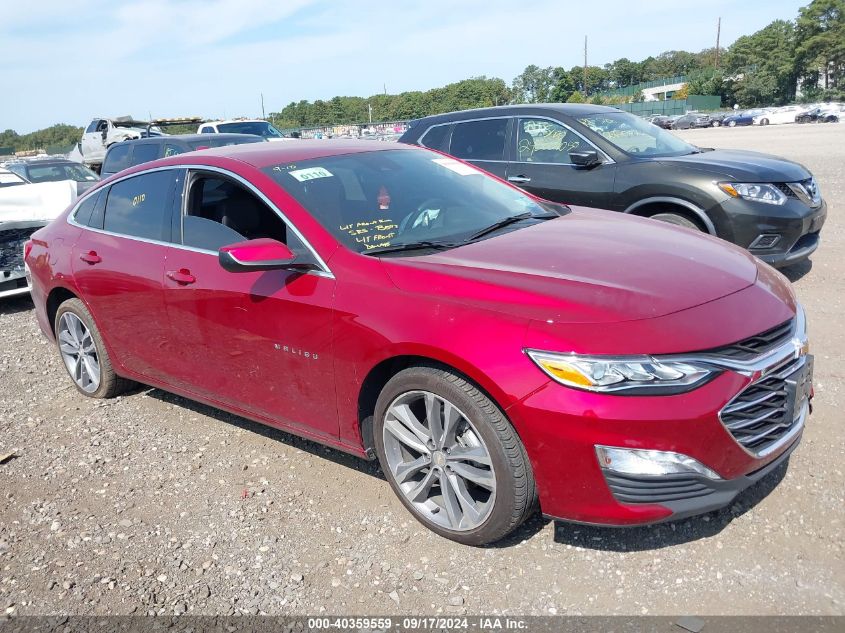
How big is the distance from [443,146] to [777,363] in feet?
18.6

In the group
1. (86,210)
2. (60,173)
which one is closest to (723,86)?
(60,173)

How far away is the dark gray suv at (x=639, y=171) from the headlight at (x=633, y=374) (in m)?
4.06

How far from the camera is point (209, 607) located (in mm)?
2848

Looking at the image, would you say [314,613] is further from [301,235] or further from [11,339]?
[11,339]

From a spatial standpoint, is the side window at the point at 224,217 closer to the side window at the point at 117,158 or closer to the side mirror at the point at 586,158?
the side mirror at the point at 586,158

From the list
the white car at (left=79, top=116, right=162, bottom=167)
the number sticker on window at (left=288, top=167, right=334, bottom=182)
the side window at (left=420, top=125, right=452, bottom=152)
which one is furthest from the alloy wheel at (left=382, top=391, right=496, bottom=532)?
the white car at (left=79, top=116, right=162, bottom=167)

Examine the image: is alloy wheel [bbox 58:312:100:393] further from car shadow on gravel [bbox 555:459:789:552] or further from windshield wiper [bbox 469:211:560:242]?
car shadow on gravel [bbox 555:459:789:552]

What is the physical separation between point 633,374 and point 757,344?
0.56 metres

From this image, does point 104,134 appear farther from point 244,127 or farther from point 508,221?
point 508,221

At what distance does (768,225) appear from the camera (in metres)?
6.07

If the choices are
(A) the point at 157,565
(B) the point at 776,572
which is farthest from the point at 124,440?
(B) the point at 776,572

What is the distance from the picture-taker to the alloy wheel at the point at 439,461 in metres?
2.91

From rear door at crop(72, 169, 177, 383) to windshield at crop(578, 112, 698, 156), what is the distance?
440 centimetres

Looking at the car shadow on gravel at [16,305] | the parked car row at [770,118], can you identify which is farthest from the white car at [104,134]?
the parked car row at [770,118]
